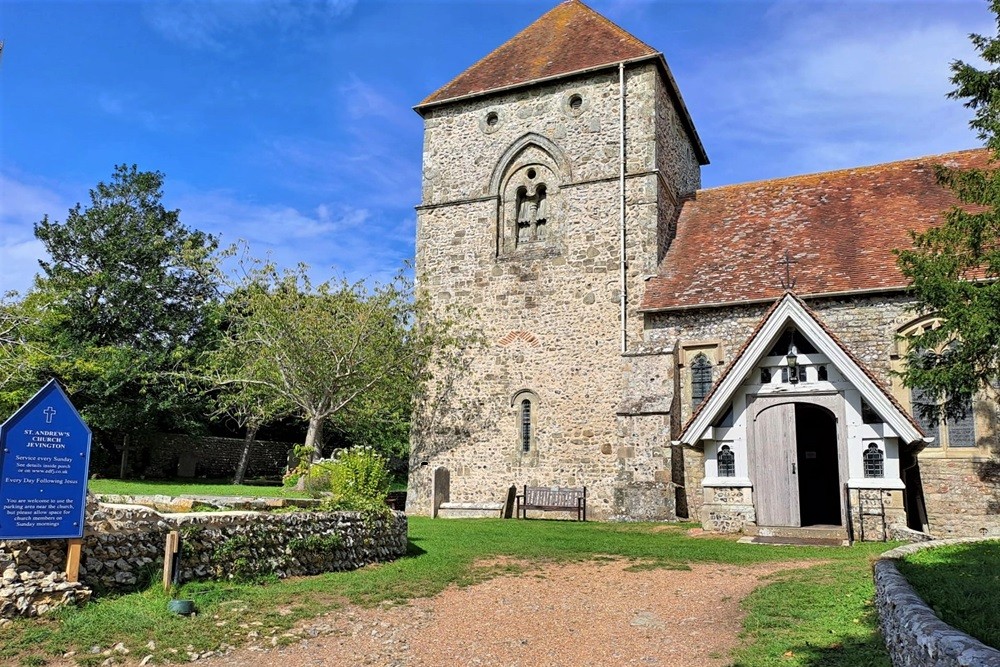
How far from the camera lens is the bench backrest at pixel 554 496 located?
18812 millimetres

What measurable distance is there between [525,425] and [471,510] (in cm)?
286

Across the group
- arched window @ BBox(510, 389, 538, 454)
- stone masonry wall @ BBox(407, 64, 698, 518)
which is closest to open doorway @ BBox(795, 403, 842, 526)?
stone masonry wall @ BBox(407, 64, 698, 518)

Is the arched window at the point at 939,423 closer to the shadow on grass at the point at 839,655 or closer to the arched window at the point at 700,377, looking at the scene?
the arched window at the point at 700,377

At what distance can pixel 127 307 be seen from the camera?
31.2 metres

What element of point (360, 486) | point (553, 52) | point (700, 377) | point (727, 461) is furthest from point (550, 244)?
point (360, 486)

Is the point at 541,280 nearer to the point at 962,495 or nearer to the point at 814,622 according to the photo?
the point at 962,495

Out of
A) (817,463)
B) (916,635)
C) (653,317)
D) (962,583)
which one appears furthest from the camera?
(653,317)

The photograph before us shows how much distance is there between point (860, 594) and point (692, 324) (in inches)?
427

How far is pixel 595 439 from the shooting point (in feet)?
63.5

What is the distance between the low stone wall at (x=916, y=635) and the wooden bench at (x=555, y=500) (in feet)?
37.4

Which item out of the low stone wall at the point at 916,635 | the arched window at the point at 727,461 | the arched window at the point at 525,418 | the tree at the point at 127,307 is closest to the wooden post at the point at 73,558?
the low stone wall at the point at 916,635

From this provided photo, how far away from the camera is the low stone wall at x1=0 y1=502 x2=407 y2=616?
777 cm

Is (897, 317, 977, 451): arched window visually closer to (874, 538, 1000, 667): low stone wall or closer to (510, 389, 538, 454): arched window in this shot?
(510, 389, 538, 454): arched window

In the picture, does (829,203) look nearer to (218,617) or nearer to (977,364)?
(977,364)
